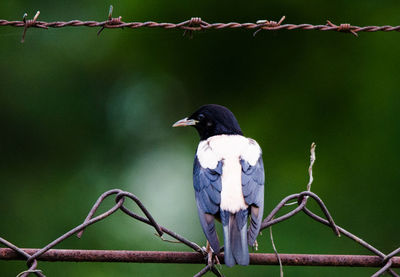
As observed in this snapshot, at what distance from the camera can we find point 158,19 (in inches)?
247

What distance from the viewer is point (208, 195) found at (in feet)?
10.1

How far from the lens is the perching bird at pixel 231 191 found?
9.04ft

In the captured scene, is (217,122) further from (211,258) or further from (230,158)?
(211,258)

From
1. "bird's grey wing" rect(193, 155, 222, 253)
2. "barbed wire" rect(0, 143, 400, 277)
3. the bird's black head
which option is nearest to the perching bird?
"bird's grey wing" rect(193, 155, 222, 253)

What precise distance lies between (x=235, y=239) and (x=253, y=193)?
0.38 metres

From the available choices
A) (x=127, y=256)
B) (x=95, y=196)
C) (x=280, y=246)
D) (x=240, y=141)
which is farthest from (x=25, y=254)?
(x=95, y=196)

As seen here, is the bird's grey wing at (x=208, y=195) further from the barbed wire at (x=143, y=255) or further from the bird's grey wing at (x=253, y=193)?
the barbed wire at (x=143, y=255)

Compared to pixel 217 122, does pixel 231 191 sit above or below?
below

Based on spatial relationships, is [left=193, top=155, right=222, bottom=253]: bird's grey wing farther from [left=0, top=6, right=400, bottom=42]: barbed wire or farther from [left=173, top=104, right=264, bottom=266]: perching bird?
[left=0, top=6, right=400, bottom=42]: barbed wire

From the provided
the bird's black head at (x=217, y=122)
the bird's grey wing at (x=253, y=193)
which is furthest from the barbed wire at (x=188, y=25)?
the bird's black head at (x=217, y=122)

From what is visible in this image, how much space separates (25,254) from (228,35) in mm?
4672

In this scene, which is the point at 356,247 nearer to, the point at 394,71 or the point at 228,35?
the point at 394,71

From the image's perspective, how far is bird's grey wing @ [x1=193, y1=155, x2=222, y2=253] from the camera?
2893 millimetres

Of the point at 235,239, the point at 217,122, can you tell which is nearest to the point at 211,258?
the point at 235,239
